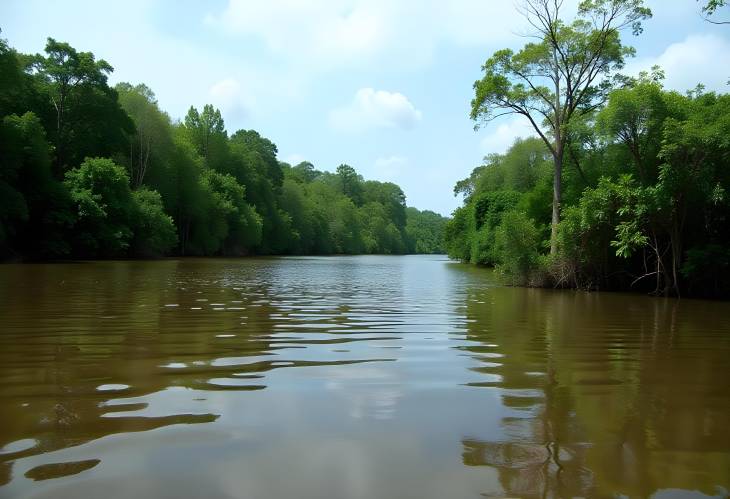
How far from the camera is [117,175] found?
1667 inches

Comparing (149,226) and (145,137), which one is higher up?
(145,137)

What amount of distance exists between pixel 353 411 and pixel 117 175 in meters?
43.5

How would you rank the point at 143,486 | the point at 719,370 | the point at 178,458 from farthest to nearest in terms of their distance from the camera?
the point at 719,370
the point at 178,458
the point at 143,486

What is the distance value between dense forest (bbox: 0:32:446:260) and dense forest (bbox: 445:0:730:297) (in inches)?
1186

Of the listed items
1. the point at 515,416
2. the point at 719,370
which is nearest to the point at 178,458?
the point at 515,416

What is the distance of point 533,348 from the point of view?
7527mm

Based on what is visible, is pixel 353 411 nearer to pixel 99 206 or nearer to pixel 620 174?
pixel 620 174

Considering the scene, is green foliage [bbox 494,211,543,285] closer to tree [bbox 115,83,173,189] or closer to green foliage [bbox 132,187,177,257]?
green foliage [bbox 132,187,177,257]

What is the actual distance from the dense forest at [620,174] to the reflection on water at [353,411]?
33.4ft

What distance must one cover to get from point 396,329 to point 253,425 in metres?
5.50

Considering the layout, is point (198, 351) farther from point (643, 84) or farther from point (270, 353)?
point (643, 84)

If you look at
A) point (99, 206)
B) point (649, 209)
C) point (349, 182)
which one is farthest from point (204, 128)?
point (349, 182)

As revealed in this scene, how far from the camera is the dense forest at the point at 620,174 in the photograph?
57.3 feet

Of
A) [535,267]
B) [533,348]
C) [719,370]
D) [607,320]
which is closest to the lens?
[719,370]
